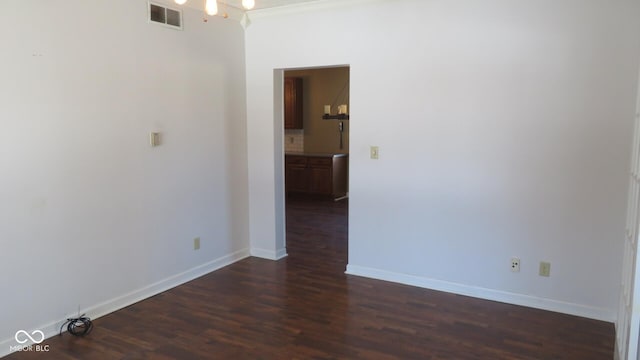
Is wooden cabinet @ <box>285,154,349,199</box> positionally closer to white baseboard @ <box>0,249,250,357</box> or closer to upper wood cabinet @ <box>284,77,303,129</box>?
upper wood cabinet @ <box>284,77,303,129</box>

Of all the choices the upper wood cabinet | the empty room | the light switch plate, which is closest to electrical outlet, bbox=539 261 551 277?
the empty room

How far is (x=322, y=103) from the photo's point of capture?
28.9 ft

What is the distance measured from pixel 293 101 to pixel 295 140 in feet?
2.73

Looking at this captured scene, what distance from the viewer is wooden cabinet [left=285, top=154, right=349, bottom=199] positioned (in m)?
8.05


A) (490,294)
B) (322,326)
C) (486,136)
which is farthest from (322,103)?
(322,326)

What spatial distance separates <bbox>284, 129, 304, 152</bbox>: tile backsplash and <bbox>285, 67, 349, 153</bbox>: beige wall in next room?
9 centimetres

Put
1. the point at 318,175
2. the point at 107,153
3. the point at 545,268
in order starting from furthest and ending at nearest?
the point at 318,175
the point at 545,268
the point at 107,153

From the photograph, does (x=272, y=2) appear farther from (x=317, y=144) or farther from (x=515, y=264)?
(x=317, y=144)

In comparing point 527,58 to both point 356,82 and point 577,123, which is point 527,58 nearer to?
point 577,123

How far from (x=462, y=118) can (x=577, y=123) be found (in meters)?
0.79

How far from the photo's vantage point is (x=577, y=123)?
10.6 ft

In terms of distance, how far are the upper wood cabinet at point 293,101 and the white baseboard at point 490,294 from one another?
504cm

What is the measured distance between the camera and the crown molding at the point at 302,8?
3.98 meters

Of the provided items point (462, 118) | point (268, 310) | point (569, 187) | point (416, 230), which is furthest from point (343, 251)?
point (569, 187)
